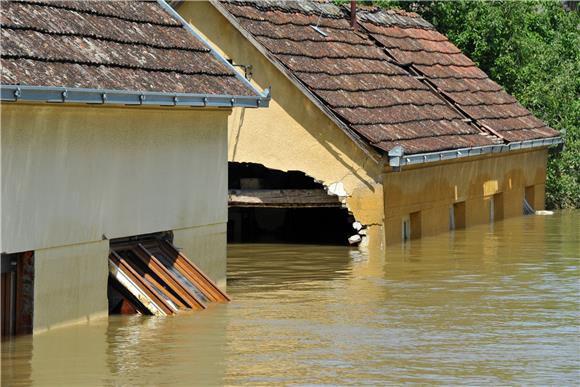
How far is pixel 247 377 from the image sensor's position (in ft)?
41.2

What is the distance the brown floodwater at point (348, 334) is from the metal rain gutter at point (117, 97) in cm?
228

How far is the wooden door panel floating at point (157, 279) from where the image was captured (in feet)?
51.1

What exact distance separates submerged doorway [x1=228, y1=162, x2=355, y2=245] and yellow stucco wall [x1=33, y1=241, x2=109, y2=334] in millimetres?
9450

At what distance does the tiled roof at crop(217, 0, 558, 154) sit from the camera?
935 inches

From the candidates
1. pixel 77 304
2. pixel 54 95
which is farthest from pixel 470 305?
pixel 54 95

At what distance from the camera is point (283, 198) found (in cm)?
2459

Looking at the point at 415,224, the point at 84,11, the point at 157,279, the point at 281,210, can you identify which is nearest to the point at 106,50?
the point at 84,11

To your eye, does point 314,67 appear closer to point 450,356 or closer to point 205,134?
point 205,134

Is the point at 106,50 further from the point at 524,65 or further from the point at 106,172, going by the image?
the point at 524,65

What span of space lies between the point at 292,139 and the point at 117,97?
9278 mm

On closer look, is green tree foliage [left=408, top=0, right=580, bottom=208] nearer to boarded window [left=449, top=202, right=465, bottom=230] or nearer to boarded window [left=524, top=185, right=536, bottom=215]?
boarded window [left=524, top=185, right=536, bottom=215]

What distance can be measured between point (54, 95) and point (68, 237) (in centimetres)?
161

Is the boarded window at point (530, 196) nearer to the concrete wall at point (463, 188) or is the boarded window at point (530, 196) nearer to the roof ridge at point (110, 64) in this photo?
the concrete wall at point (463, 188)

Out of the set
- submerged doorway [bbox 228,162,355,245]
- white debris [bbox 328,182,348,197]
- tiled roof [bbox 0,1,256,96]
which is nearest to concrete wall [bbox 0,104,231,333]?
tiled roof [bbox 0,1,256,96]
